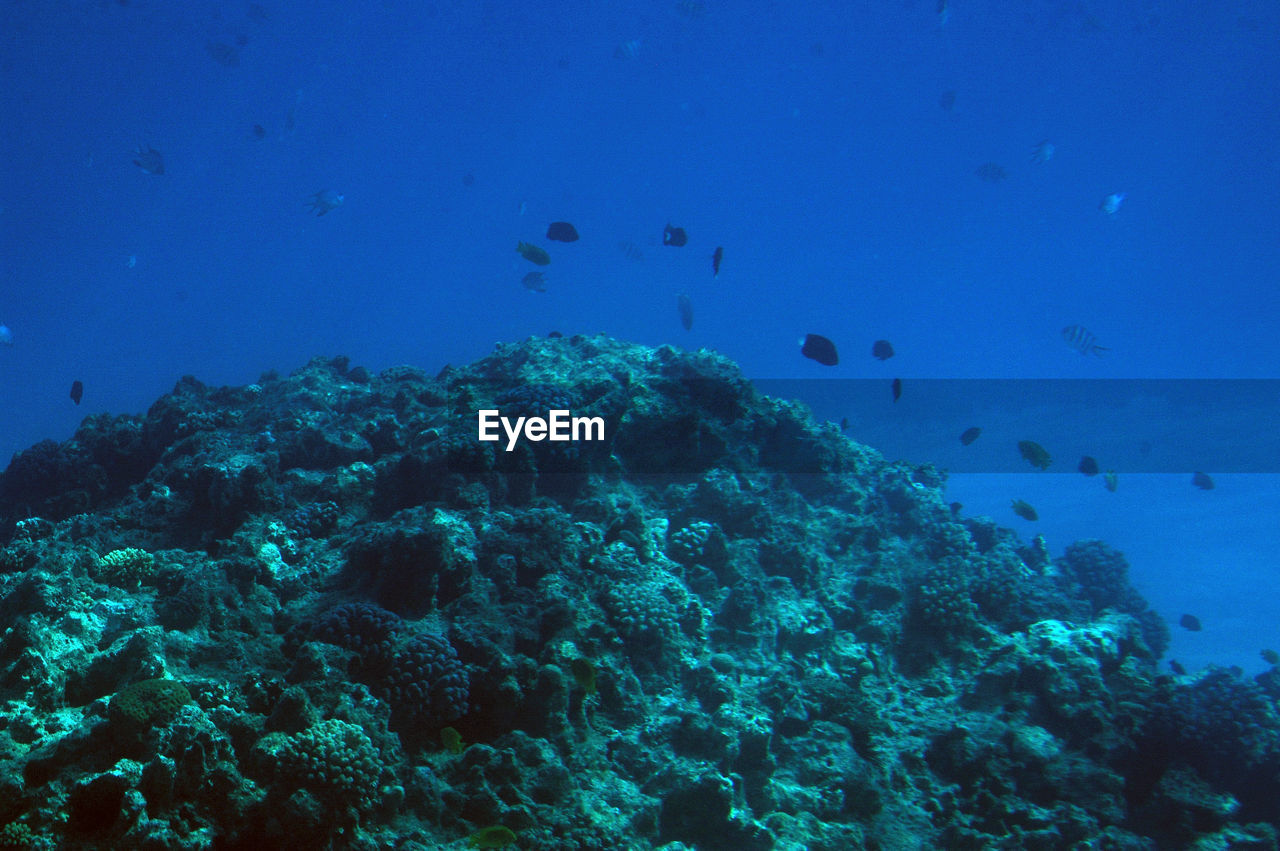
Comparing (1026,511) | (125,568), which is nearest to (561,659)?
(125,568)

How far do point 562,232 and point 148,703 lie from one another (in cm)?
964

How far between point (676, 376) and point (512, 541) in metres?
5.52

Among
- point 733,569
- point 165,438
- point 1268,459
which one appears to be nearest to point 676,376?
point 733,569

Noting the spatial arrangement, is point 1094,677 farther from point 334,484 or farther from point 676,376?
point 334,484

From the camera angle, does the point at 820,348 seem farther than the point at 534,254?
No

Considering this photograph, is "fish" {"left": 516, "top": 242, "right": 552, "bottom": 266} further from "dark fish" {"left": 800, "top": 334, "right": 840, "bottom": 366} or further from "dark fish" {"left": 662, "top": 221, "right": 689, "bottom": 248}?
"dark fish" {"left": 800, "top": 334, "right": 840, "bottom": 366}

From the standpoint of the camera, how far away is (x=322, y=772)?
169 inches

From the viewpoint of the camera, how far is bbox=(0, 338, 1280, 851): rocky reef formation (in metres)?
4.55

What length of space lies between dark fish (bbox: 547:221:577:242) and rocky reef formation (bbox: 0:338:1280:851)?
266 cm

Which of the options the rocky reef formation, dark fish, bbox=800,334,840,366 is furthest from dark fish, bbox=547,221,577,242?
dark fish, bbox=800,334,840,366
